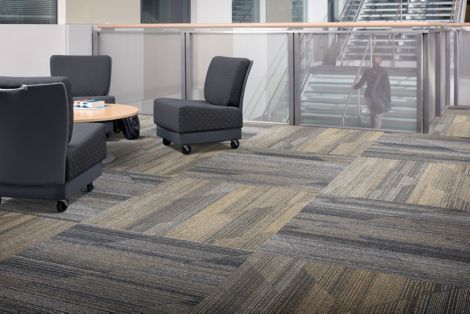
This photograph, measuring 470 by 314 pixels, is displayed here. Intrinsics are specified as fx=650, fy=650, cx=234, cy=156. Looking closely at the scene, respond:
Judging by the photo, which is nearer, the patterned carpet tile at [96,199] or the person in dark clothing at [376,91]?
the patterned carpet tile at [96,199]

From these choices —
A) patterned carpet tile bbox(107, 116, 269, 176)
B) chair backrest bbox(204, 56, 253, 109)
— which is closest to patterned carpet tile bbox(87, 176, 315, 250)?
patterned carpet tile bbox(107, 116, 269, 176)

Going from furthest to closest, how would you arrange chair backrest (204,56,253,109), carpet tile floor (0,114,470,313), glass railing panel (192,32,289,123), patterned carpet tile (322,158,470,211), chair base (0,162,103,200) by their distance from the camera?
glass railing panel (192,32,289,123) → chair backrest (204,56,253,109) → patterned carpet tile (322,158,470,211) → chair base (0,162,103,200) → carpet tile floor (0,114,470,313)

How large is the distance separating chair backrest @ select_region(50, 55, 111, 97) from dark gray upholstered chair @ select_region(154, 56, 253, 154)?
3.89ft

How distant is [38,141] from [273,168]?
6.22 feet

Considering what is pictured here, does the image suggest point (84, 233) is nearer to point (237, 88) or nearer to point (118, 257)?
point (118, 257)

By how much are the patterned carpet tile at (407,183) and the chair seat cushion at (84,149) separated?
148cm

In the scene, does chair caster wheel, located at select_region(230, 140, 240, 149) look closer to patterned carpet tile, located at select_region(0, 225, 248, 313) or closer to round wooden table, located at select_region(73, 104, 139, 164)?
round wooden table, located at select_region(73, 104, 139, 164)

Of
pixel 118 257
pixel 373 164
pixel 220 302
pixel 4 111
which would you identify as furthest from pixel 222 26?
pixel 220 302

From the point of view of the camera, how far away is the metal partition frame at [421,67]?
616 centimetres

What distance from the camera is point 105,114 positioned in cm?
515

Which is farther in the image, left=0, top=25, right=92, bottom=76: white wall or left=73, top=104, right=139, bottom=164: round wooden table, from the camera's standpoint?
left=0, top=25, right=92, bottom=76: white wall

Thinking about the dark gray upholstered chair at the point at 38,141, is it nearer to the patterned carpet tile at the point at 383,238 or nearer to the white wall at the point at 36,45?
the patterned carpet tile at the point at 383,238

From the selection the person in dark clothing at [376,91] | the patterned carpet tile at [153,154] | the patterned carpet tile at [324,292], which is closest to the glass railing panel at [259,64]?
the patterned carpet tile at [153,154]

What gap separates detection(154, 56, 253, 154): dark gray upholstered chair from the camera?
5.37m
